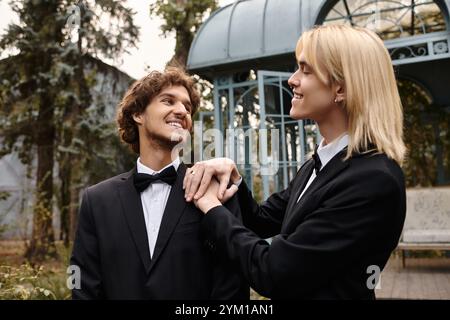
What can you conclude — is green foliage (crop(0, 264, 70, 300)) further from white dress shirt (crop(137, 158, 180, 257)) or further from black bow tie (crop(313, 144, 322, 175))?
black bow tie (crop(313, 144, 322, 175))

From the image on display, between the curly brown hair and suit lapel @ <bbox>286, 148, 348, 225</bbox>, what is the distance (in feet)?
2.40

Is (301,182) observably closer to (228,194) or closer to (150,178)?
(228,194)

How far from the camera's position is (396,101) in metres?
1.42

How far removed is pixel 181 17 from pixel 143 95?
6.81 meters

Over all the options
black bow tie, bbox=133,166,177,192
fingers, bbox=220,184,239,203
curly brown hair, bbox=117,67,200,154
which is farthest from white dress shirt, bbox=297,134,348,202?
curly brown hair, bbox=117,67,200,154

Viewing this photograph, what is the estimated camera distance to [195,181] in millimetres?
1557

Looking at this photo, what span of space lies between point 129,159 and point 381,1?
5233 mm

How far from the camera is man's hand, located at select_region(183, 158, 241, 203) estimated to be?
1.54m

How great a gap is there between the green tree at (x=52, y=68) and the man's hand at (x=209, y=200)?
274 inches

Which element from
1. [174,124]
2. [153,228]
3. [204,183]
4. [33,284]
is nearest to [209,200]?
[204,183]

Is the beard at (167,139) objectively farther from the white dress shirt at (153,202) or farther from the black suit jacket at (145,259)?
the black suit jacket at (145,259)

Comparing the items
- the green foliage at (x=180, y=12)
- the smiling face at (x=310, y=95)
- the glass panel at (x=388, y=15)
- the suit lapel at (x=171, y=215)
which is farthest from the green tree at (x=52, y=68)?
the smiling face at (x=310, y=95)

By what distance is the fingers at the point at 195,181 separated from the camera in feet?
5.10

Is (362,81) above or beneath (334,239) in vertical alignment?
above
